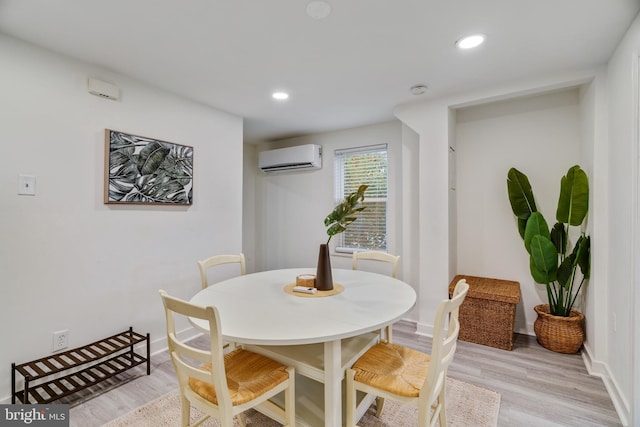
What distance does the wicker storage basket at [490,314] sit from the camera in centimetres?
255

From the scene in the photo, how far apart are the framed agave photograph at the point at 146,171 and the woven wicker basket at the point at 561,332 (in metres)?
3.40

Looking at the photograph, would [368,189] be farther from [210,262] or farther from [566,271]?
[210,262]

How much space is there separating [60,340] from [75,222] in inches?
32.4

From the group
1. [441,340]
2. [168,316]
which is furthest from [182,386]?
[441,340]

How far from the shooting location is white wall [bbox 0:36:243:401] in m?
1.84

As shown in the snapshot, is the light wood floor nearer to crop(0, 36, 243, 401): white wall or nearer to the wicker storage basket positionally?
the wicker storage basket

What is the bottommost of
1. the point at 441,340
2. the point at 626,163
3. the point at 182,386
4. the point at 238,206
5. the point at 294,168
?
the point at 182,386

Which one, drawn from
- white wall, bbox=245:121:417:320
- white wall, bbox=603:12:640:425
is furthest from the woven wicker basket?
white wall, bbox=245:121:417:320

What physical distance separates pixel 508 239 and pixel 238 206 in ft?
9.50

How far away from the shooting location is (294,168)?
4277 millimetres

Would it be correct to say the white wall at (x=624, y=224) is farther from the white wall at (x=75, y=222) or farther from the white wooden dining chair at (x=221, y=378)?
the white wall at (x=75, y=222)

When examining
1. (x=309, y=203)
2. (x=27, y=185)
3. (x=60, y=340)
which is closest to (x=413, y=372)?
(x=60, y=340)

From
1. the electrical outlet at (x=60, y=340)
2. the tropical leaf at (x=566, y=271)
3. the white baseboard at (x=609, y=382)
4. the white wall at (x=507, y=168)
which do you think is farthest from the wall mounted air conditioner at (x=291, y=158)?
the white baseboard at (x=609, y=382)

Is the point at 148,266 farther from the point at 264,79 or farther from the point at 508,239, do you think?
the point at 508,239
